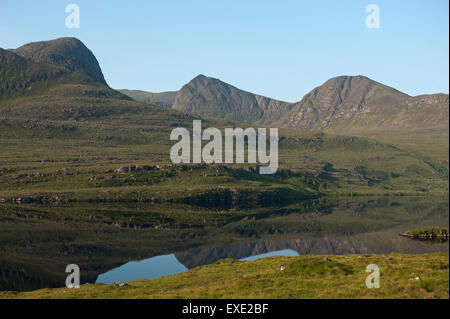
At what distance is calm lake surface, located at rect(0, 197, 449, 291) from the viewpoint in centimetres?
6594

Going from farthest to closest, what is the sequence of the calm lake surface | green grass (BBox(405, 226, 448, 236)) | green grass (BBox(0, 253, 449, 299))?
green grass (BBox(405, 226, 448, 236)) < the calm lake surface < green grass (BBox(0, 253, 449, 299))

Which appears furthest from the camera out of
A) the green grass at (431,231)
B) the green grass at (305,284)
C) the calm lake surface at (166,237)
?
the green grass at (431,231)

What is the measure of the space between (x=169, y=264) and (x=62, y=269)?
1729 cm

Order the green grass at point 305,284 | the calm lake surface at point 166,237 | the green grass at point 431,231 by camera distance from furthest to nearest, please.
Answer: the green grass at point 431,231, the calm lake surface at point 166,237, the green grass at point 305,284

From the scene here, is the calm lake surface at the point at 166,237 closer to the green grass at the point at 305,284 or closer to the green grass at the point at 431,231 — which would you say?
the green grass at the point at 431,231

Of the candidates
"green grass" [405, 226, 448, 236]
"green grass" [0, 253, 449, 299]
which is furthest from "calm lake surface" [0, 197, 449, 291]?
"green grass" [0, 253, 449, 299]

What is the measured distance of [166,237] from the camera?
98.7m

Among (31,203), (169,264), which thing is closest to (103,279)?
(169,264)

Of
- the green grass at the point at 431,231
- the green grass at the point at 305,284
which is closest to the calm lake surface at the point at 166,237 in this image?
the green grass at the point at 431,231

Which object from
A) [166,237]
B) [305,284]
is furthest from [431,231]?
[305,284]

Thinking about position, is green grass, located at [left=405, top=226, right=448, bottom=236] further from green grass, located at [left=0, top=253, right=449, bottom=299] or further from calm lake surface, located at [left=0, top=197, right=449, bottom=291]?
green grass, located at [left=0, top=253, right=449, bottom=299]

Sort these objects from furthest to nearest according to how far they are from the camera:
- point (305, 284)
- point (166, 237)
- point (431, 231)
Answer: point (166, 237) < point (431, 231) < point (305, 284)

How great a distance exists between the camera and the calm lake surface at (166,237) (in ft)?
216

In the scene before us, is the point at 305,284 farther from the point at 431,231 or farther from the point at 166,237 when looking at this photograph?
the point at 431,231
